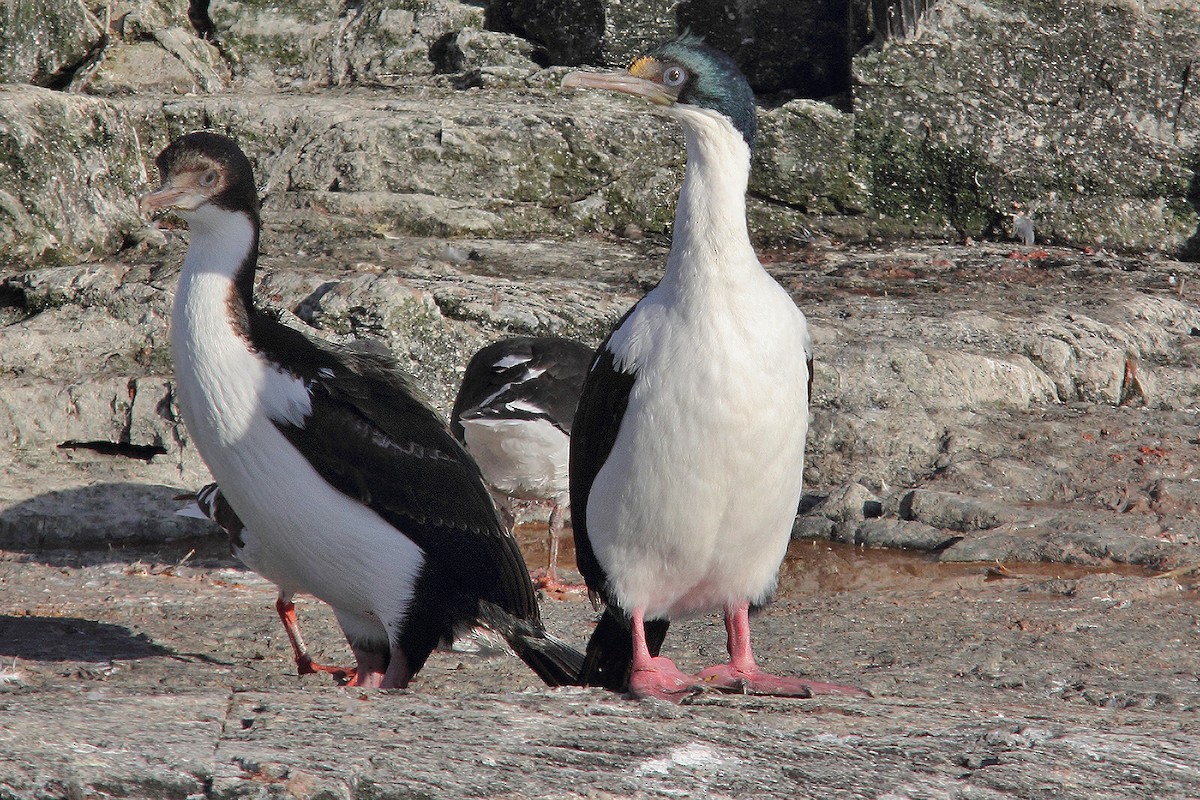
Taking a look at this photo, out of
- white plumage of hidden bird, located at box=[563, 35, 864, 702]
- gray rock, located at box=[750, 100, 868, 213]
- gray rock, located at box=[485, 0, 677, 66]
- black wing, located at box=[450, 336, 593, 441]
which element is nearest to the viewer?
white plumage of hidden bird, located at box=[563, 35, 864, 702]

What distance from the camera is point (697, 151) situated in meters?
3.81

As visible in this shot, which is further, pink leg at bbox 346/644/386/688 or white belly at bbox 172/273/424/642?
pink leg at bbox 346/644/386/688

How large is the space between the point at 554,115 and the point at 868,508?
416 cm

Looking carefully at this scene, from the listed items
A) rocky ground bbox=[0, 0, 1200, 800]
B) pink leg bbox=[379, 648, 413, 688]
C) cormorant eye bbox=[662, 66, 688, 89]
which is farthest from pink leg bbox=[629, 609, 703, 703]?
cormorant eye bbox=[662, 66, 688, 89]

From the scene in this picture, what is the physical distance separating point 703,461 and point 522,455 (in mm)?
2412

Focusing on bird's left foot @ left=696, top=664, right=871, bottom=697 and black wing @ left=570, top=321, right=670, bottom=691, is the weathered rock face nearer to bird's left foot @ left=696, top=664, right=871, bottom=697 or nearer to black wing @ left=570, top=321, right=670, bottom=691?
black wing @ left=570, top=321, right=670, bottom=691

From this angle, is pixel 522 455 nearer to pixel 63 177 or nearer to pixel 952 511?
pixel 952 511

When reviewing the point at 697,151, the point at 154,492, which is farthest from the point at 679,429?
the point at 154,492

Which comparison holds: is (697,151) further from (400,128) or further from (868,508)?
(400,128)

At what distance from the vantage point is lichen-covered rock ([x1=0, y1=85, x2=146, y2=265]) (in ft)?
25.9

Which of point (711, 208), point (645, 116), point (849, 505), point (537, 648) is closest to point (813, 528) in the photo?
point (849, 505)

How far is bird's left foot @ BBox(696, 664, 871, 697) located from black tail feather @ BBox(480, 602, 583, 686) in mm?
450

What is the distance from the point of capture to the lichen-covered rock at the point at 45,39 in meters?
9.09

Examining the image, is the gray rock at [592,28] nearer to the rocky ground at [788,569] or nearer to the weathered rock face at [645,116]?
the weathered rock face at [645,116]
